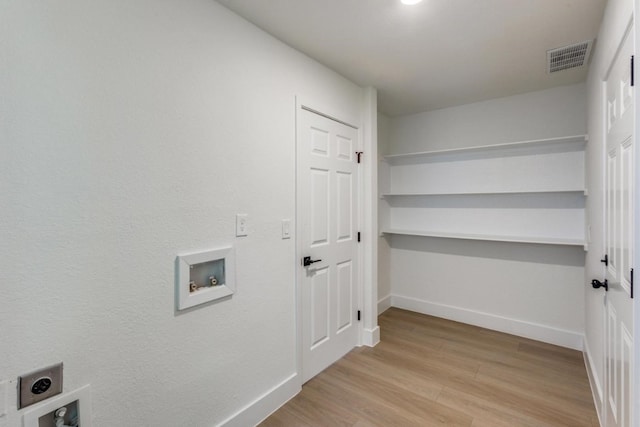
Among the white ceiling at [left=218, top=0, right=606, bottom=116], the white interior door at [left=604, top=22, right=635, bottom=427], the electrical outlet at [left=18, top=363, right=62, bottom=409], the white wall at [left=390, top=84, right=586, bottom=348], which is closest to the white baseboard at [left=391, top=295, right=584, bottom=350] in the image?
the white wall at [left=390, top=84, right=586, bottom=348]

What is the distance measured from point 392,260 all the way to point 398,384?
188cm

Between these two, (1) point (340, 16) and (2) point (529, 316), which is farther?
(2) point (529, 316)

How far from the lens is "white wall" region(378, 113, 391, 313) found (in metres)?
3.80

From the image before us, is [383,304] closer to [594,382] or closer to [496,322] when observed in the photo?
[496,322]

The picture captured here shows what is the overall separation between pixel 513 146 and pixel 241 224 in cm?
287

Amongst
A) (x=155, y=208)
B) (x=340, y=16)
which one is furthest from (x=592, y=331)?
(x=155, y=208)

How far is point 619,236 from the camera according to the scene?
137cm

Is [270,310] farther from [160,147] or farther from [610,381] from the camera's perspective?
[610,381]

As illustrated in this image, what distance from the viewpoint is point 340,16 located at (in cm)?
181

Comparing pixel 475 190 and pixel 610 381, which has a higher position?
pixel 475 190

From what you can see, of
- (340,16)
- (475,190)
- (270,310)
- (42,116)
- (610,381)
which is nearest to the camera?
(42,116)

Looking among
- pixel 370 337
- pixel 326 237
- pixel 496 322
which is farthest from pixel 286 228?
pixel 496 322

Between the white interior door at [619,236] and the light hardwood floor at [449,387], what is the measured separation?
49 centimetres

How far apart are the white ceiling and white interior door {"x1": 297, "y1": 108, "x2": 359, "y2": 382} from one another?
52 cm
